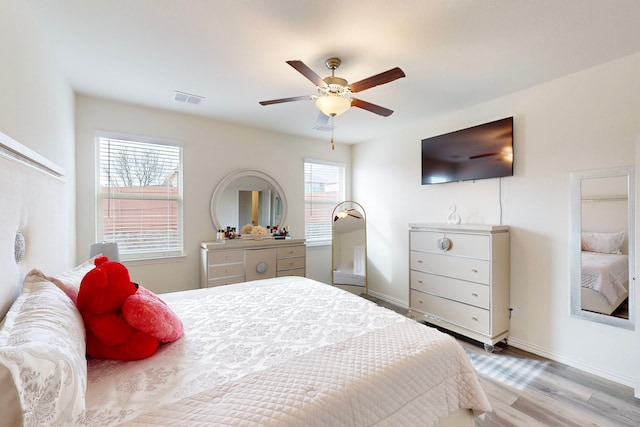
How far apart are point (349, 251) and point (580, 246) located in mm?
2660

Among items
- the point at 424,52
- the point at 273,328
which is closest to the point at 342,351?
the point at 273,328

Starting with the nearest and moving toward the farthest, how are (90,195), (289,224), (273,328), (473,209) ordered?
(273,328) < (90,195) < (473,209) < (289,224)

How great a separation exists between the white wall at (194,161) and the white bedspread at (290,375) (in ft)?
5.94

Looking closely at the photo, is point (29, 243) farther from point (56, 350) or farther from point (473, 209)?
point (473, 209)

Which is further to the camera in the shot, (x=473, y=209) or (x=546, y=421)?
(x=473, y=209)

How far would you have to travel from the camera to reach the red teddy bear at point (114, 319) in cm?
119

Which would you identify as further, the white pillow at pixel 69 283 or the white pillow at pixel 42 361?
the white pillow at pixel 69 283

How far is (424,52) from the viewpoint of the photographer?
211 cm

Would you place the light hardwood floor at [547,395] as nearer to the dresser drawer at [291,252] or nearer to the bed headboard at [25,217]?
the dresser drawer at [291,252]

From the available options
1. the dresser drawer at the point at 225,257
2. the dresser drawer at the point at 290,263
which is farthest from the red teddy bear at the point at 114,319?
the dresser drawer at the point at 290,263

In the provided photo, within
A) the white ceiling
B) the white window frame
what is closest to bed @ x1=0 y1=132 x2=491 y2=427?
the white ceiling

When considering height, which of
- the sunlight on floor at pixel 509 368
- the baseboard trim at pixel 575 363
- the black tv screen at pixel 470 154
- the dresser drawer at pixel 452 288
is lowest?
the sunlight on floor at pixel 509 368

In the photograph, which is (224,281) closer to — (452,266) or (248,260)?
(248,260)

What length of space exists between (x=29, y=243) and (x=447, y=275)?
10.8 ft
